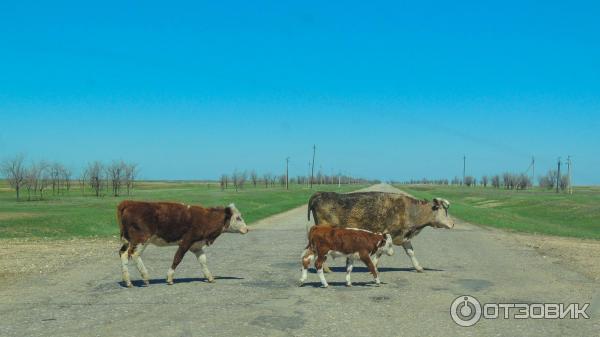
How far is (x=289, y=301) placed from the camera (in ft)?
36.2

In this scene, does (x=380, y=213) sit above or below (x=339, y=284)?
above

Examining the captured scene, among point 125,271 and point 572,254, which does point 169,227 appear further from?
point 572,254

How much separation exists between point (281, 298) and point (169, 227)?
10.7 ft

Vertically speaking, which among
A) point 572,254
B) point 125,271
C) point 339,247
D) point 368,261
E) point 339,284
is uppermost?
point 339,247

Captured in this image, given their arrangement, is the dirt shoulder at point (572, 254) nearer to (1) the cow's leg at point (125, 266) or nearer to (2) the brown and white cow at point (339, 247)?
(2) the brown and white cow at point (339, 247)

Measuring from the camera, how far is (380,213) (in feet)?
52.8

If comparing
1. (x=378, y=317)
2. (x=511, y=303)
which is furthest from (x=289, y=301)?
(x=511, y=303)

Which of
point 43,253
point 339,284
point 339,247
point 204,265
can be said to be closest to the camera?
point 339,247

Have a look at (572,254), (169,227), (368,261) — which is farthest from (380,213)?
(572,254)

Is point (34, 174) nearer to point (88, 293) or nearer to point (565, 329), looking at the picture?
point (88, 293)

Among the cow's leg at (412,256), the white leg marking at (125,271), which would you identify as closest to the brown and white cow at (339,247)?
the cow's leg at (412,256)

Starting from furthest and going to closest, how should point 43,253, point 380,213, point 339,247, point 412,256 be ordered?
point 43,253 → point 380,213 → point 412,256 → point 339,247

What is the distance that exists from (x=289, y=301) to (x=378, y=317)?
202 cm

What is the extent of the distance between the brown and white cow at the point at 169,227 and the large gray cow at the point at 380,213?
3.23 metres
